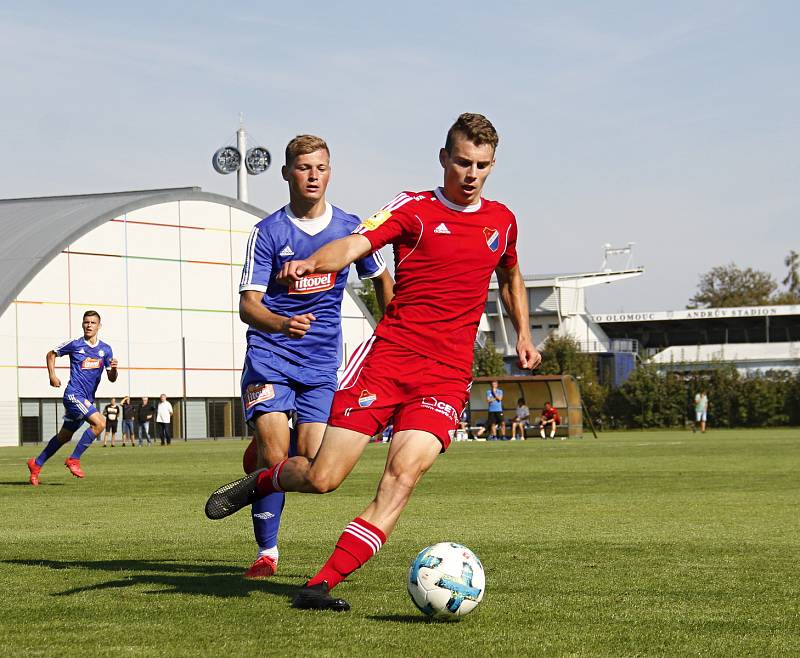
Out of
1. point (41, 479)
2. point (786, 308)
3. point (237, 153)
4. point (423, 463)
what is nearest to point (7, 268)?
point (237, 153)

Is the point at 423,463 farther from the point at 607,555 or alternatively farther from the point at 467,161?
the point at 607,555

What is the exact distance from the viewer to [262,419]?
7.63 m

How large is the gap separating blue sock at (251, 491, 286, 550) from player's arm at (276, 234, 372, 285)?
206cm

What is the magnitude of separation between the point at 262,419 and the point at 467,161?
2171 mm

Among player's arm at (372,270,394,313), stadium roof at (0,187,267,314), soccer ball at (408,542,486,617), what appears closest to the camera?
soccer ball at (408,542,486,617)

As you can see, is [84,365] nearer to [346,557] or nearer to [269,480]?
[269,480]

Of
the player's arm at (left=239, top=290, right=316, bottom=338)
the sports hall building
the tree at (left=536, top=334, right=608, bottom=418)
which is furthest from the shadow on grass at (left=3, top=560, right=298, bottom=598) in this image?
the tree at (left=536, top=334, right=608, bottom=418)

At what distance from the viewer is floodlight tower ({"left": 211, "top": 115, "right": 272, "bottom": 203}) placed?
63000mm

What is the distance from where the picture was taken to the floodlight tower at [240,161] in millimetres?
63000

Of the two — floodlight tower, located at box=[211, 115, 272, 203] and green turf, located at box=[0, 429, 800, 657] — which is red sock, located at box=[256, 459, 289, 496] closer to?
green turf, located at box=[0, 429, 800, 657]

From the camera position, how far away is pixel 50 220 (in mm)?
52406

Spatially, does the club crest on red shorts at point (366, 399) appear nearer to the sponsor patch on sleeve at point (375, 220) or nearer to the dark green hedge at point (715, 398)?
the sponsor patch on sleeve at point (375, 220)

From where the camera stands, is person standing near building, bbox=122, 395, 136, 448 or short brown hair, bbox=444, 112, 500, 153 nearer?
→ short brown hair, bbox=444, 112, 500, 153

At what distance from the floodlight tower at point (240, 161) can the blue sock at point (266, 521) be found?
56.1 meters
